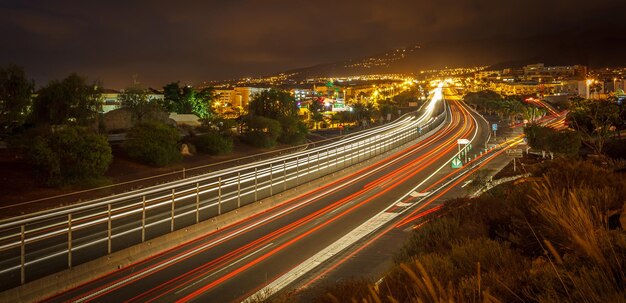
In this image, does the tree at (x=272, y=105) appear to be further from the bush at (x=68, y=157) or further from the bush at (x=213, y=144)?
the bush at (x=68, y=157)

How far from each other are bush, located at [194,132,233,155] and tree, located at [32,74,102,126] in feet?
28.8

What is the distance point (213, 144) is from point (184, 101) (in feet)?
123

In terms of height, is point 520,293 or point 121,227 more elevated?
point 520,293

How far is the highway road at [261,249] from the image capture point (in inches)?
426

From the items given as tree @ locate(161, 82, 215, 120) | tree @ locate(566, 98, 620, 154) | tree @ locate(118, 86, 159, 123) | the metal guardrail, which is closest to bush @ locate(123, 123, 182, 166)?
the metal guardrail

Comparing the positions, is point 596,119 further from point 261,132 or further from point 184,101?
point 184,101

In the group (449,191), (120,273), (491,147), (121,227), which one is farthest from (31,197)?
(491,147)

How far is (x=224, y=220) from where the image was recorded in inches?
671

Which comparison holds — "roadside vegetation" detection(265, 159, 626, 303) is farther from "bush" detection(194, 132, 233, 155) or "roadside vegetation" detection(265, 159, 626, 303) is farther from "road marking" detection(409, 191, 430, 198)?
"bush" detection(194, 132, 233, 155)

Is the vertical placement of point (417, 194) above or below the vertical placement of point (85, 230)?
below

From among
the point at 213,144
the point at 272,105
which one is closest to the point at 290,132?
the point at 272,105

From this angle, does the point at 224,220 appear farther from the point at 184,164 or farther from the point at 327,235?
the point at 184,164

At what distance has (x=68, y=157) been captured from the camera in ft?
85.8

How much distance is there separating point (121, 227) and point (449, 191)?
53.6 feet
